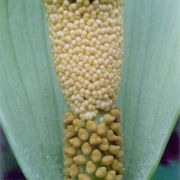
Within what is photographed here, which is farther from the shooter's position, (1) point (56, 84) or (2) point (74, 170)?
(1) point (56, 84)

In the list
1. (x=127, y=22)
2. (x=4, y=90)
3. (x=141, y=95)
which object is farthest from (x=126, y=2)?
(x=4, y=90)

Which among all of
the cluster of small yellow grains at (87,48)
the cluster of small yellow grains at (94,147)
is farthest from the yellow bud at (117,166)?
the cluster of small yellow grains at (87,48)

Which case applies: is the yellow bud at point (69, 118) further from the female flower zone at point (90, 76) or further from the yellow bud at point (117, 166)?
the yellow bud at point (117, 166)

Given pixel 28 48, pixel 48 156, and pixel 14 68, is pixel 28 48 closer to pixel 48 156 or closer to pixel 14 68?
pixel 14 68

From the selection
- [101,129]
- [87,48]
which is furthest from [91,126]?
[87,48]

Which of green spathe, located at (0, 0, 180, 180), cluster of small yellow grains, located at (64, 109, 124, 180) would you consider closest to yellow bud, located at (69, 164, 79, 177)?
cluster of small yellow grains, located at (64, 109, 124, 180)

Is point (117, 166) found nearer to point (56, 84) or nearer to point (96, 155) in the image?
point (96, 155)

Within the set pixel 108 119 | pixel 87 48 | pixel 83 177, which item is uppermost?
pixel 87 48

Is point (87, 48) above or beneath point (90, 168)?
above
